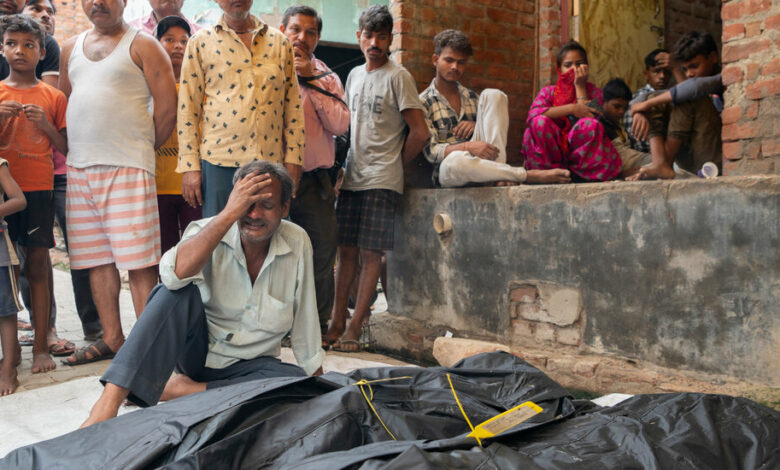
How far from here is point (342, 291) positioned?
→ 4.18 m

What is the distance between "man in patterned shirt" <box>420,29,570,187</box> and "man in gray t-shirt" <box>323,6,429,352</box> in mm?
207

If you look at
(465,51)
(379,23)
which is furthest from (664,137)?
(379,23)

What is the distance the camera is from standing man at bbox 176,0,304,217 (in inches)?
125

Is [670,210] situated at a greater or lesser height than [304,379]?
greater

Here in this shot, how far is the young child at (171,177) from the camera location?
3.77 metres

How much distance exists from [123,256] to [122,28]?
1178 millimetres

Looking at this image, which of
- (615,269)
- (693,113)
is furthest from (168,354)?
(693,113)

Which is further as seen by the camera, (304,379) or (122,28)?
(122,28)

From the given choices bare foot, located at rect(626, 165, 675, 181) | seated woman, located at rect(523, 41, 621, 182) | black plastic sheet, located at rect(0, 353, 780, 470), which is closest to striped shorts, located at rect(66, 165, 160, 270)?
black plastic sheet, located at rect(0, 353, 780, 470)

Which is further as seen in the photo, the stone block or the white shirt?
the stone block

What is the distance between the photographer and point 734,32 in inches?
124

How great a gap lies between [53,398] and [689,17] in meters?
6.54

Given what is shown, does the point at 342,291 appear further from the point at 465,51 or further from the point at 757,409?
the point at 757,409

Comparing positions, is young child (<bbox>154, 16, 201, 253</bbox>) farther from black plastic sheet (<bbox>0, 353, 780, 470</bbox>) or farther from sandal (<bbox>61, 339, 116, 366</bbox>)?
black plastic sheet (<bbox>0, 353, 780, 470</bbox>)
